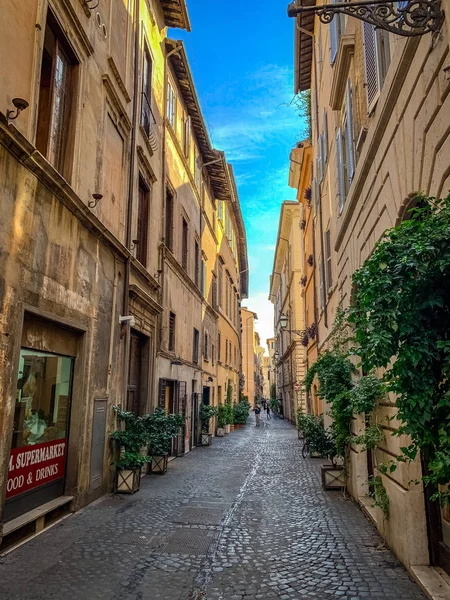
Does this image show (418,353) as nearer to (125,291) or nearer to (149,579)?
(149,579)

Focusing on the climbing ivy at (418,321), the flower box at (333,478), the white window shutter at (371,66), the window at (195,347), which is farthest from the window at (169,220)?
the climbing ivy at (418,321)

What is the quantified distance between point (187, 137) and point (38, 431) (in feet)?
44.8

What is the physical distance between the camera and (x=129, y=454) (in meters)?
8.68

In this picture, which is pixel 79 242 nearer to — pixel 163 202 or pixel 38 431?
pixel 38 431

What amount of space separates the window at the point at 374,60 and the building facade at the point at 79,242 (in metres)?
4.36

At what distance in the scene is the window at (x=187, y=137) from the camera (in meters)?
17.2

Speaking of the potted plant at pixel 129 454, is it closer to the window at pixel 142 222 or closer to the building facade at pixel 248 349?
the window at pixel 142 222

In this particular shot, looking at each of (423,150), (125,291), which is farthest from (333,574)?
(125,291)

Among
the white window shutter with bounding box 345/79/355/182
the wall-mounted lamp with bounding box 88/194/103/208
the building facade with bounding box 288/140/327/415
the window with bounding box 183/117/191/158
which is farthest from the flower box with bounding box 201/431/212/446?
the white window shutter with bounding box 345/79/355/182

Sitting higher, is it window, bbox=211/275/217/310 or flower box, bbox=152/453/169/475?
window, bbox=211/275/217/310

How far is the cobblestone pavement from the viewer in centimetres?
439

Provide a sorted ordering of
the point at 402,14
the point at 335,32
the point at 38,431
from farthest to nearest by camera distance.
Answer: the point at 335,32
the point at 38,431
the point at 402,14

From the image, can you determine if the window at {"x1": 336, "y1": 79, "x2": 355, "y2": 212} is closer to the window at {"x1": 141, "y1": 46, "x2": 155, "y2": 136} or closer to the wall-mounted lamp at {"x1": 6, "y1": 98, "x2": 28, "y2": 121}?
the window at {"x1": 141, "y1": 46, "x2": 155, "y2": 136}

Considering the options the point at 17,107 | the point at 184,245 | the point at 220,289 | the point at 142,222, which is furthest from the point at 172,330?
the point at 220,289
